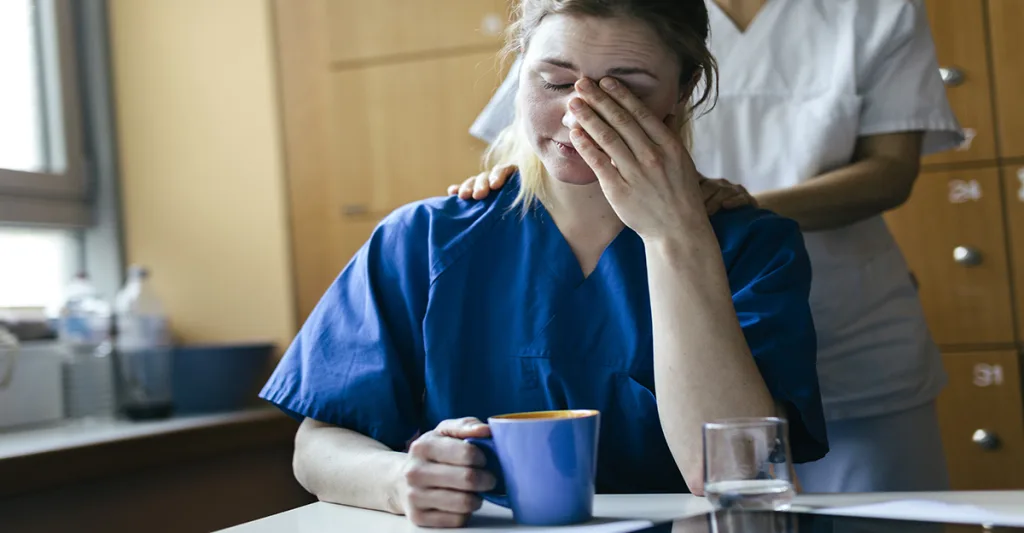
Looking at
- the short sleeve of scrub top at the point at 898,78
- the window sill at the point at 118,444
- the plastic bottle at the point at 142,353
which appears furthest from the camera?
the plastic bottle at the point at 142,353

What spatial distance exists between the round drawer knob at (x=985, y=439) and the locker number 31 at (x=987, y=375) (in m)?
0.09

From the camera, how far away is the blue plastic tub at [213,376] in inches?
97.8

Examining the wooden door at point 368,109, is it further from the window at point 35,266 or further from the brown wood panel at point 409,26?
the window at point 35,266

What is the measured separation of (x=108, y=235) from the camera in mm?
2771

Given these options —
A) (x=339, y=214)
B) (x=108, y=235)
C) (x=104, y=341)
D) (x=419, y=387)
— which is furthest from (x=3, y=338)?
(x=419, y=387)

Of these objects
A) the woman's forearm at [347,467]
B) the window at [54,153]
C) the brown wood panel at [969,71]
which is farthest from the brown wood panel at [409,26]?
the woman's forearm at [347,467]

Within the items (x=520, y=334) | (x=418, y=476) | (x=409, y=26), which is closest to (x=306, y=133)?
(x=409, y=26)

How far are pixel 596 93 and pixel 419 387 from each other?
14.1 inches

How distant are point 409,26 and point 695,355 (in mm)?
1754

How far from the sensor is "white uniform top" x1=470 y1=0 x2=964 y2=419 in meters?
1.42

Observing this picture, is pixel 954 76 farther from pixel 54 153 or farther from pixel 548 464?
pixel 54 153

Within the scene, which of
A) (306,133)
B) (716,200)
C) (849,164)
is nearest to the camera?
(716,200)

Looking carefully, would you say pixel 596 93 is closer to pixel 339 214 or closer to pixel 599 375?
pixel 599 375

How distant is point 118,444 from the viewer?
1.99 metres
